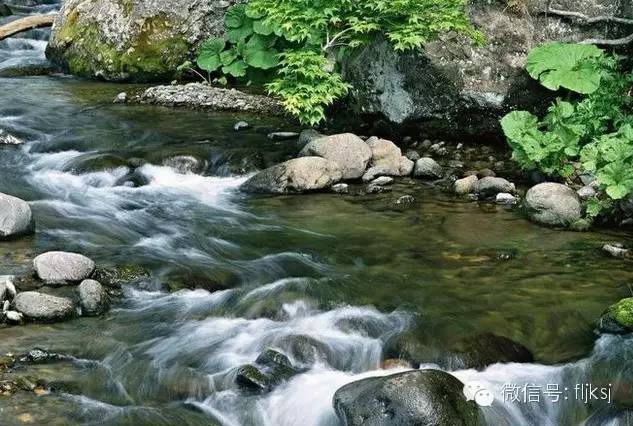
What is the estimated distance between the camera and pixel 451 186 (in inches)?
376

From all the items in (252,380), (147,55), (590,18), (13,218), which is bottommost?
(252,380)

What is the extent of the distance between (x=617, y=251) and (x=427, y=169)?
9.59ft

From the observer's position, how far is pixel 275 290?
22.5 ft

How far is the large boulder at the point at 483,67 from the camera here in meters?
10.3

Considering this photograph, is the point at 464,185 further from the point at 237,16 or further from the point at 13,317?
the point at 237,16

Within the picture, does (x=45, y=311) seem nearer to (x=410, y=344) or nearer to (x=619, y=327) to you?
(x=410, y=344)

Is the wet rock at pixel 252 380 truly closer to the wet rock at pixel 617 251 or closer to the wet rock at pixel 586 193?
the wet rock at pixel 617 251

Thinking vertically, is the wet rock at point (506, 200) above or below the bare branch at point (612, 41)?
below

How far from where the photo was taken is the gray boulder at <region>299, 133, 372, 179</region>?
32.2ft

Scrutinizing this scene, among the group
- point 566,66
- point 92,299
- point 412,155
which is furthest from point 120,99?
point 92,299

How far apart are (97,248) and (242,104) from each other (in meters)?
5.92

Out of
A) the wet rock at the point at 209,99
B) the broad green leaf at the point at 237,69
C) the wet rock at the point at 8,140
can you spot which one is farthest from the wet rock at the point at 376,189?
the wet rock at the point at 8,140


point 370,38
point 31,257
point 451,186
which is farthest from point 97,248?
point 370,38

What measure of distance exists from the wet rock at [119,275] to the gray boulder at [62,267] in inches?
4.5
